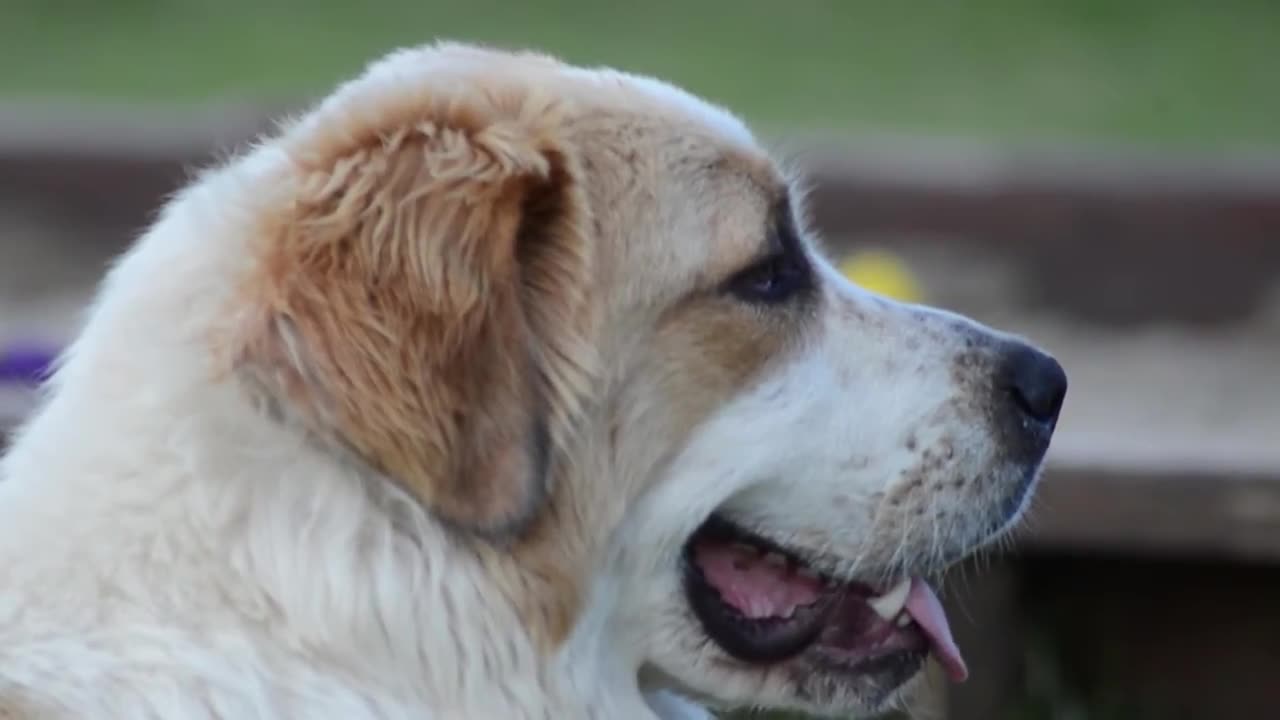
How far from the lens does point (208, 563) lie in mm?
2555

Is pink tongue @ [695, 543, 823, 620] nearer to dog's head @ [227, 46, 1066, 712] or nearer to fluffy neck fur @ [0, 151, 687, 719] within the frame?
dog's head @ [227, 46, 1066, 712]

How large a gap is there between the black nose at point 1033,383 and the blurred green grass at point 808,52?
8611mm

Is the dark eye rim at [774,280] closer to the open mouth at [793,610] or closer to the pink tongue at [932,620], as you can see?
the open mouth at [793,610]

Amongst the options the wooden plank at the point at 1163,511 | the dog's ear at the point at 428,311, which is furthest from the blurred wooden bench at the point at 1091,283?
the dog's ear at the point at 428,311

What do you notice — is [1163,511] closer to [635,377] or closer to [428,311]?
[635,377]

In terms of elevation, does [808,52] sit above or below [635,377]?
below

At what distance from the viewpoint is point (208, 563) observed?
255 cm

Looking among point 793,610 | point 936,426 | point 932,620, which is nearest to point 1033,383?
point 936,426

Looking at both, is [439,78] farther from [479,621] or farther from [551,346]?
[479,621]

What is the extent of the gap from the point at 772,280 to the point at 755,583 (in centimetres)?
40

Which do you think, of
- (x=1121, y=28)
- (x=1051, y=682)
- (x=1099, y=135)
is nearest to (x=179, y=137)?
(x=1051, y=682)

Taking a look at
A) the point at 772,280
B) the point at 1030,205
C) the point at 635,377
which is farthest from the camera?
the point at 1030,205

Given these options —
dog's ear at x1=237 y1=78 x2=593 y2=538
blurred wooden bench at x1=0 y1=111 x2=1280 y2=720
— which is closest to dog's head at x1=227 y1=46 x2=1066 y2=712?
dog's ear at x1=237 y1=78 x2=593 y2=538

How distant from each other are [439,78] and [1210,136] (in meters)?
10.3
